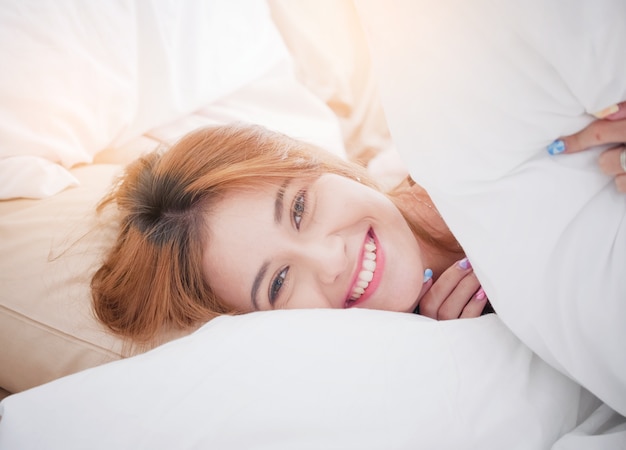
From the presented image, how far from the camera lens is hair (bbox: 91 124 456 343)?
3.28 ft

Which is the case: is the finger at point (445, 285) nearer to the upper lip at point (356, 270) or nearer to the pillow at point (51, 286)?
the upper lip at point (356, 270)

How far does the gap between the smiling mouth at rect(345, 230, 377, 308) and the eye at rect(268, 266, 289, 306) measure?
0.41 feet

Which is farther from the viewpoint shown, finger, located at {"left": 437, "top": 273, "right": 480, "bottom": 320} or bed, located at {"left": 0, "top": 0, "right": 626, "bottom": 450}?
finger, located at {"left": 437, "top": 273, "right": 480, "bottom": 320}

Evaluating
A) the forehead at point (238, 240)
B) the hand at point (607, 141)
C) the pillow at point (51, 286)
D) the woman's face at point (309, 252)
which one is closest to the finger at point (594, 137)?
the hand at point (607, 141)

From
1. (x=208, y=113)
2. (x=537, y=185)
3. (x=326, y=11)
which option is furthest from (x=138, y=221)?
(x=326, y=11)

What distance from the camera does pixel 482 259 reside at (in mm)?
721

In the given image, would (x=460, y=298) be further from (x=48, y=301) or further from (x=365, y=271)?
(x=48, y=301)

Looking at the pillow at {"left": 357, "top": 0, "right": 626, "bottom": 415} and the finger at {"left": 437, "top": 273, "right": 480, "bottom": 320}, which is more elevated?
the pillow at {"left": 357, "top": 0, "right": 626, "bottom": 415}

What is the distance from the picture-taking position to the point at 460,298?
0.93 meters

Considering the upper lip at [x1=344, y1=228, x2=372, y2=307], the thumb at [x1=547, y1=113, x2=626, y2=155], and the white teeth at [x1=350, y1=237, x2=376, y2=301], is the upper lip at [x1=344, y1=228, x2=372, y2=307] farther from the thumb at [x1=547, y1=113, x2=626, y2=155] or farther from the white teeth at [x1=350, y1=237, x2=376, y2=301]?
the thumb at [x1=547, y1=113, x2=626, y2=155]

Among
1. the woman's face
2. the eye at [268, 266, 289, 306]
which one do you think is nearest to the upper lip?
the woman's face

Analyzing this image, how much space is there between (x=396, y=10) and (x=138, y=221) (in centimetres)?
65

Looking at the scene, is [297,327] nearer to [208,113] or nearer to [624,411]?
[624,411]

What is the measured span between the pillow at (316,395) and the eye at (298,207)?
0.87ft
